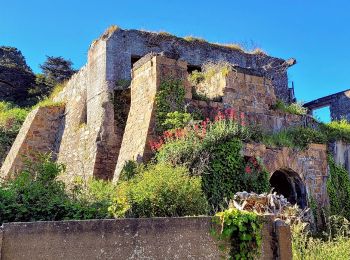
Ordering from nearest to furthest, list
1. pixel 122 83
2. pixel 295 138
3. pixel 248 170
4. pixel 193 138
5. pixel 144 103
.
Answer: pixel 193 138 → pixel 248 170 → pixel 144 103 → pixel 295 138 → pixel 122 83

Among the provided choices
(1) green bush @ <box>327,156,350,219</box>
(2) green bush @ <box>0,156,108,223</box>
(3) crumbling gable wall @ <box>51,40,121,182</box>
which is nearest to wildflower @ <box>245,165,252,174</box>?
(1) green bush @ <box>327,156,350,219</box>

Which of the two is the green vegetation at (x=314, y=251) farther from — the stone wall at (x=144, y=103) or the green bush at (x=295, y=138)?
the stone wall at (x=144, y=103)

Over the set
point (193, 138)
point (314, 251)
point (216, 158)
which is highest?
point (193, 138)

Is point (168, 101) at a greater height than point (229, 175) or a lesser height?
greater

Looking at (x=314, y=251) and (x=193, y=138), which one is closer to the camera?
(x=314, y=251)

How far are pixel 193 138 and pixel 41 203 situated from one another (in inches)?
147

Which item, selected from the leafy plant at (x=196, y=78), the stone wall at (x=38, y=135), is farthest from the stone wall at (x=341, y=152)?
the stone wall at (x=38, y=135)

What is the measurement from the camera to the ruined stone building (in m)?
11.2

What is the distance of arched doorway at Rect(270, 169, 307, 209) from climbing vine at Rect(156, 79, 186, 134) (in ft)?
10.1

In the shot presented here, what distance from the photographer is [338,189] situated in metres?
12.3

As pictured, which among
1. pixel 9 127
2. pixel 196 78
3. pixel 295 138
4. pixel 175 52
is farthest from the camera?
pixel 9 127

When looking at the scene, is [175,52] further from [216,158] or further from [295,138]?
[216,158]

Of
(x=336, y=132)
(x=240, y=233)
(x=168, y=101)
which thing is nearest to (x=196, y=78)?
(x=168, y=101)

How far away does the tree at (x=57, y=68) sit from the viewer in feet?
97.9
